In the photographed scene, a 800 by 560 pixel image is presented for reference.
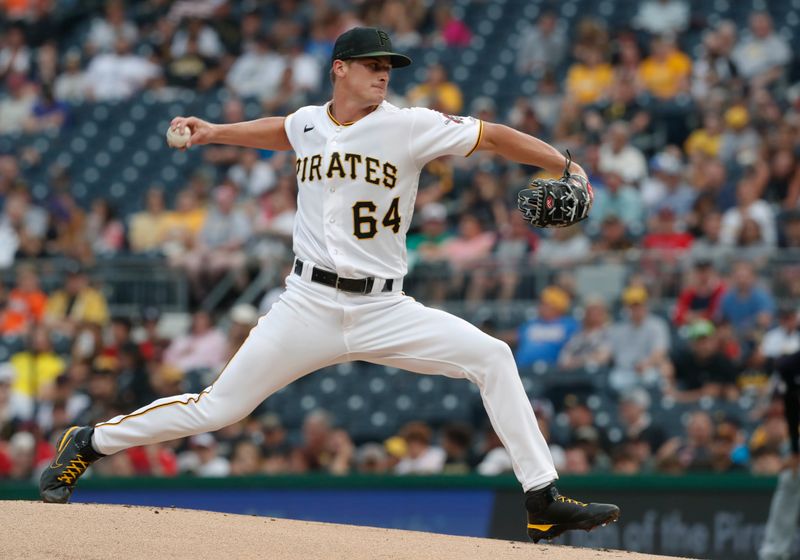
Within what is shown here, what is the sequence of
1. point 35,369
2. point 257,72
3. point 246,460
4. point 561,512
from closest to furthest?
point 561,512
point 246,460
point 35,369
point 257,72

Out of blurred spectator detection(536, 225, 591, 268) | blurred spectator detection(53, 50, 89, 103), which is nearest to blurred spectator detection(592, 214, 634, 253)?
blurred spectator detection(536, 225, 591, 268)

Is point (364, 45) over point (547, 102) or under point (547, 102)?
under

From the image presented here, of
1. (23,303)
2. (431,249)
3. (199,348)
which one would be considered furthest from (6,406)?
(431,249)

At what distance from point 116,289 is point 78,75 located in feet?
16.0

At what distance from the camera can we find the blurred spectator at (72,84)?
1627 cm

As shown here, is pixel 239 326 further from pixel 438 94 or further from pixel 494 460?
pixel 438 94

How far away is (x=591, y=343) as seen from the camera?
10555mm

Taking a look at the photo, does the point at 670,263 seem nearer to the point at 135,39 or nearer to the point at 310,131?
the point at 310,131

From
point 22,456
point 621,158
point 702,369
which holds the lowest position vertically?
point 22,456

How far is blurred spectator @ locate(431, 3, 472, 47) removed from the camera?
14.8 metres

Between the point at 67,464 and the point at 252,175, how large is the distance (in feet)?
25.3

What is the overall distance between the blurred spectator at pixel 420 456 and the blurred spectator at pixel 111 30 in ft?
27.3

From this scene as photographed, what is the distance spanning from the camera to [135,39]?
661 inches

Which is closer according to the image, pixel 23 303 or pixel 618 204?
pixel 618 204
